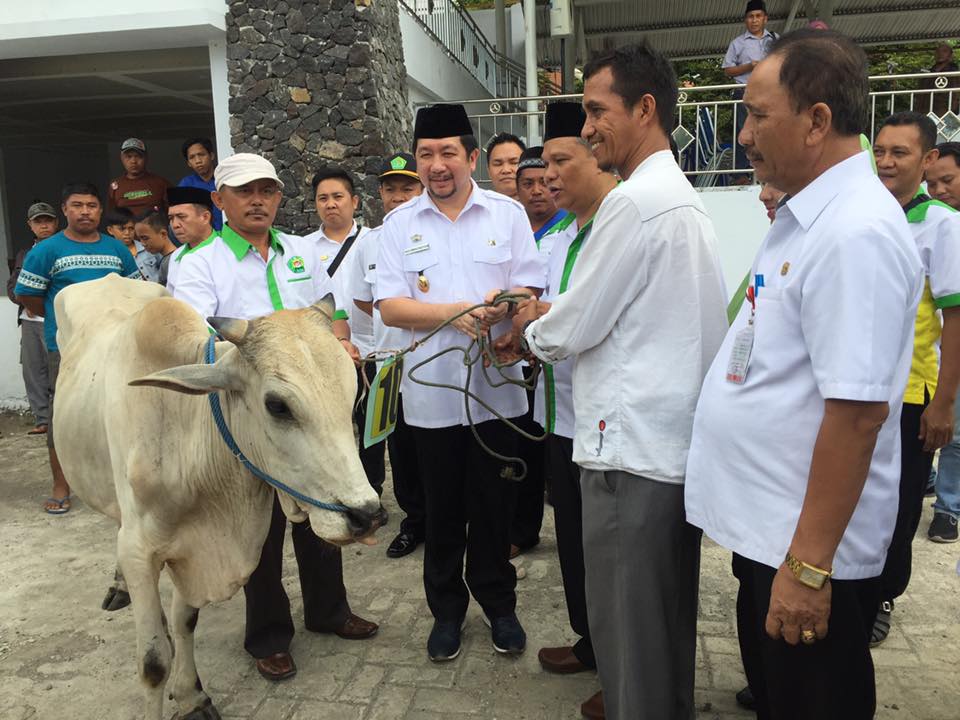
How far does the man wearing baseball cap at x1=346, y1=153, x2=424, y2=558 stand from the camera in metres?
3.79

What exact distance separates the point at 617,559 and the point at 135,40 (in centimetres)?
808

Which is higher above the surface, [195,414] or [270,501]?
[195,414]

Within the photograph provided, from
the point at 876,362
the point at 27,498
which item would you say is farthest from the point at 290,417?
the point at 27,498

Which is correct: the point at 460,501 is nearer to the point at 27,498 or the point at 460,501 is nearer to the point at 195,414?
the point at 195,414

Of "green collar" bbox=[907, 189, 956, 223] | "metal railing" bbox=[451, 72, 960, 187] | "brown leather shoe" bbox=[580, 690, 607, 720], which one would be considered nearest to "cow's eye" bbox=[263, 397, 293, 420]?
"brown leather shoe" bbox=[580, 690, 607, 720]

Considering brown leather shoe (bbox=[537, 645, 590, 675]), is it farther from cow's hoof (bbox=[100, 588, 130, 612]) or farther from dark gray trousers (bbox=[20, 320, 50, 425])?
dark gray trousers (bbox=[20, 320, 50, 425])

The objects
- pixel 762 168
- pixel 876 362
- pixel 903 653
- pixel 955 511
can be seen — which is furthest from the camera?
pixel 955 511

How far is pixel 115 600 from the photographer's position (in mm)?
4160

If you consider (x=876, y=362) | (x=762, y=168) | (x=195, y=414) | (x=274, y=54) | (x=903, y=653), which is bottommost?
(x=903, y=653)

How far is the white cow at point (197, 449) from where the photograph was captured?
237cm

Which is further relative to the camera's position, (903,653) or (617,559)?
(903,653)

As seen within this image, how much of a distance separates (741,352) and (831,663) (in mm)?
753

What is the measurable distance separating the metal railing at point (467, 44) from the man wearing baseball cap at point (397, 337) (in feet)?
17.4

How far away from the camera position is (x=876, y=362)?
1.64m
